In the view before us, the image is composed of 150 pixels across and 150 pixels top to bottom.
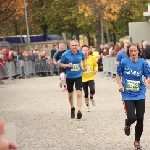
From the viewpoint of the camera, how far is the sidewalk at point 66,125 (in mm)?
11336

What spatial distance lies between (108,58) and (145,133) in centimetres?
2597

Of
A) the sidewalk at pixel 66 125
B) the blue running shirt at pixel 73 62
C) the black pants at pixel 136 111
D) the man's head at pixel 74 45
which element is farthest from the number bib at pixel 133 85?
the blue running shirt at pixel 73 62

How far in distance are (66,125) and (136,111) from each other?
164 inches

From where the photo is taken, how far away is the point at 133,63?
34.6ft

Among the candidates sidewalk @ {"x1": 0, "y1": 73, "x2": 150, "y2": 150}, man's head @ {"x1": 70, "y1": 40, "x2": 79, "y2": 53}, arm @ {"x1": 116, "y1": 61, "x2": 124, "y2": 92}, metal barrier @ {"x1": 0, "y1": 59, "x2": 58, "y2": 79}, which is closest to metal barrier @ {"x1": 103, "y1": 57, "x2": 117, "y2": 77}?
metal barrier @ {"x1": 0, "y1": 59, "x2": 58, "y2": 79}

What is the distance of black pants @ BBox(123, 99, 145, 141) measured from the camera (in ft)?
34.2

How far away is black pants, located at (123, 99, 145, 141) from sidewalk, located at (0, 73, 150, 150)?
0.36 metres

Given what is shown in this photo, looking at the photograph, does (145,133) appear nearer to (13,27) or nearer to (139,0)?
(139,0)

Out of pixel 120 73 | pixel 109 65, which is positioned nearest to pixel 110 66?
pixel 109 65

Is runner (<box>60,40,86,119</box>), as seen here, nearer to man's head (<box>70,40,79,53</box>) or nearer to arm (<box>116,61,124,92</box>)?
man's head (<box>70,40,79,53</box>)

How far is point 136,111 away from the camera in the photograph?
34.5 feet

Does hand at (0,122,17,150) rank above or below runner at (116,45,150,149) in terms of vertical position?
above

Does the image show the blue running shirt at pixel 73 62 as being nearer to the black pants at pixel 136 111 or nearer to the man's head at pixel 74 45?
the man's head at pixel 74 45

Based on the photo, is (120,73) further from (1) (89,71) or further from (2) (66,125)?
(1) (89,71)
